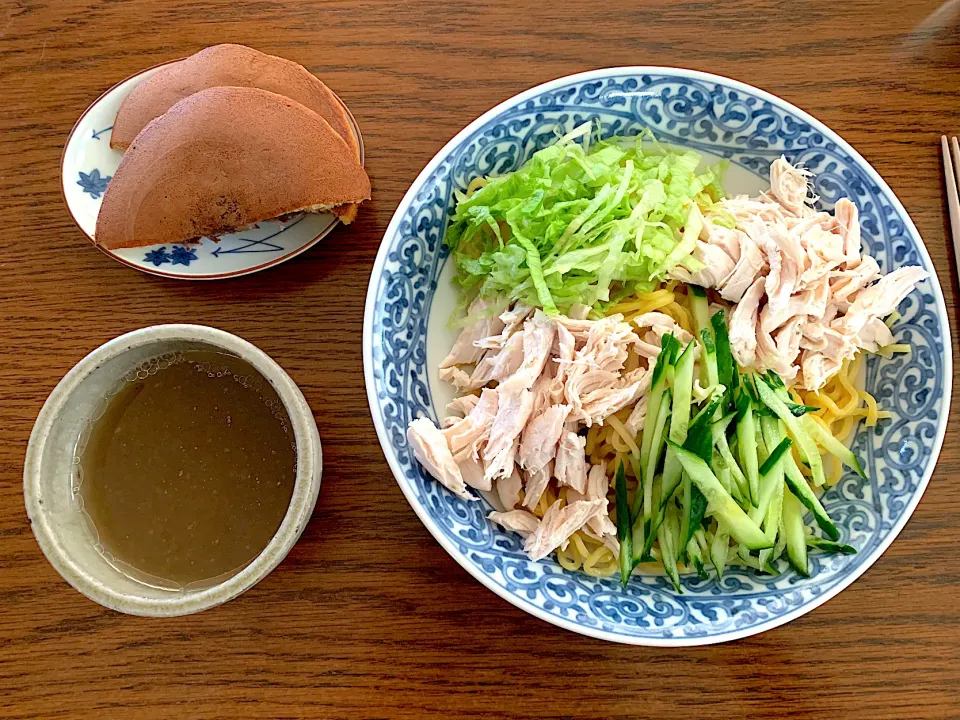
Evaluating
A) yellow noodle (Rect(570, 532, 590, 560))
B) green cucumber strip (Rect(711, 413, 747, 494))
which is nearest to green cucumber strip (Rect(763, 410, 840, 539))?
green cucumber strip (Rect(711, 413, 747, 494))

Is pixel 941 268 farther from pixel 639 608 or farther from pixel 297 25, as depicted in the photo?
pixel 297 25

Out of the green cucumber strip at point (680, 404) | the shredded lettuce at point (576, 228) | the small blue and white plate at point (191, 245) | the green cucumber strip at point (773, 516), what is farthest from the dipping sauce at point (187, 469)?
the green cucumber strip at point (773, 516)

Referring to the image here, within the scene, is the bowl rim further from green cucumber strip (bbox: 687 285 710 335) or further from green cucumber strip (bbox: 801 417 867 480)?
green cucumber strip (bbox: 801 417 867 480)

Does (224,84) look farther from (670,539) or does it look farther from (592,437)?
(670,539)

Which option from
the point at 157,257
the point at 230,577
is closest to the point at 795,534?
the point at 230,577

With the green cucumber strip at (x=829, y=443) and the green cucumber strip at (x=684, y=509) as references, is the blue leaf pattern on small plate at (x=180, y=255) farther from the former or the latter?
the green cucumber strip at (x=829, y=443)

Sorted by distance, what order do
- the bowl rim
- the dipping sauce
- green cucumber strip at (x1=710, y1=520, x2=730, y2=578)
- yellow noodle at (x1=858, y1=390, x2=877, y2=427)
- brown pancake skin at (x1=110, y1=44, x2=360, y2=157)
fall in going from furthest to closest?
1. brown pancake skin at (x1=110, y1=44, x2=360, y2=157)
2. yellow noodle at (x1=858, y1=390, x2=877, y2=427)
3. green cucumber strip at (x1=710, y1=520, x2=730, y2=578)
4. the dipping sauce
5. the bowl rim

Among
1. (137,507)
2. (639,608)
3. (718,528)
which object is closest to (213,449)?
(137,507)
